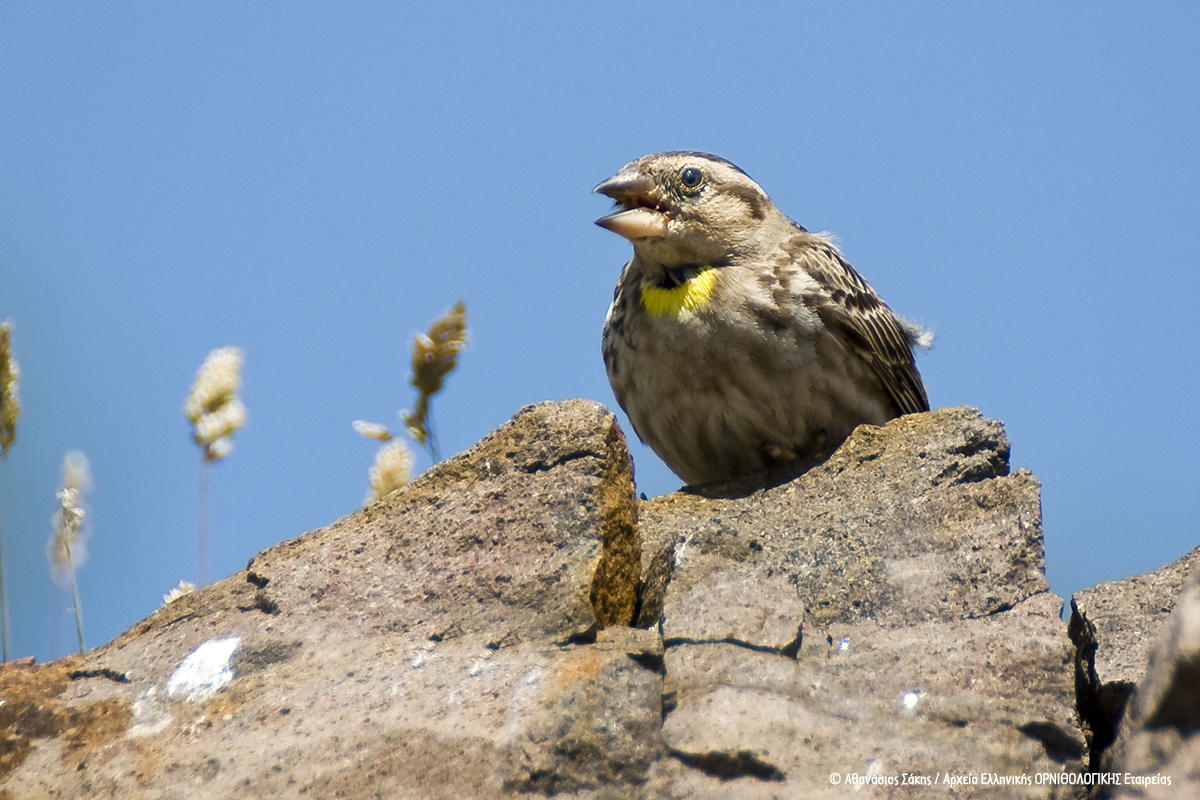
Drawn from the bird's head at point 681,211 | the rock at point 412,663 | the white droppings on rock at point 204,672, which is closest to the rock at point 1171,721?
the rock at point 412,663

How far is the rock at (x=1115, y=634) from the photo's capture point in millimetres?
3605

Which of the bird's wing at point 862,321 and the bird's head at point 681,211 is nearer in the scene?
the bird's wing at point 862,321

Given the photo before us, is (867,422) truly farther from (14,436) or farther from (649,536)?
(14,436)

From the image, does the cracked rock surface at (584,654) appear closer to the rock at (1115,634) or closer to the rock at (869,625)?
the rock at (869,625)

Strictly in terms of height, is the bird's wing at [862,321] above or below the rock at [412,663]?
above

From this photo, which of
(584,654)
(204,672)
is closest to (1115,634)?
(584,654)

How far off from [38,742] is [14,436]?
174cm

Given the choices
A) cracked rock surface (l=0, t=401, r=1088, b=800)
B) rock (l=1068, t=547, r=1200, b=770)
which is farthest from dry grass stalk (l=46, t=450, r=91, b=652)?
rock (l=1068, t=547, r=1200, b=770)

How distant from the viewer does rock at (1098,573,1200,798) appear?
253cm

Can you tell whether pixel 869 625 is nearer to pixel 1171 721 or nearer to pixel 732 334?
pixel 1171 721

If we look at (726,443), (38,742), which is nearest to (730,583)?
(726,443)

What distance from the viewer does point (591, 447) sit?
4.00 metres

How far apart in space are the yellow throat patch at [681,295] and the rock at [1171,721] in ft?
9.80

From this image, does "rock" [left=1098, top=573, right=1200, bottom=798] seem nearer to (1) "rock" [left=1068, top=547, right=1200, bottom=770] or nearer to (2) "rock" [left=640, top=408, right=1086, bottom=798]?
(2) "rock" [left=640, top=408, right=1086, bottom=798]
